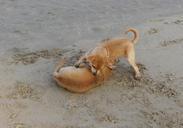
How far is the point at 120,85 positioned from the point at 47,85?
2.95ft

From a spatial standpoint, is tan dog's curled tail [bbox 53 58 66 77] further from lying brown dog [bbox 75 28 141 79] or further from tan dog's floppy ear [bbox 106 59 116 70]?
tan dog's floppy ear [bbox 106 59 116 70]

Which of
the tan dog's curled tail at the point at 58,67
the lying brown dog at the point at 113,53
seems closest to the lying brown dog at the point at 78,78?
the tan dog's curled tail at the point at 58,67

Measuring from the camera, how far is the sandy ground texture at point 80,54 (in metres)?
4.70

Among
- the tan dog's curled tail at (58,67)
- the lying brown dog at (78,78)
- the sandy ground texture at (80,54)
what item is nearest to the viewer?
the sandy ground texture at (80,54)

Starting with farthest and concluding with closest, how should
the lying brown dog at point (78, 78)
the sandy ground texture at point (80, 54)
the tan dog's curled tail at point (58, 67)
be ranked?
the tan dog's curled tail at point (58, 67), the lying brown dog at point (78, 78), the sandy ground texture at point (80, 54)

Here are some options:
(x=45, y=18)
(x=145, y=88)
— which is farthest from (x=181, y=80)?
(x=45, y=18)

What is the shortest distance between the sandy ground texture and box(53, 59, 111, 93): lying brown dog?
0.09 meters

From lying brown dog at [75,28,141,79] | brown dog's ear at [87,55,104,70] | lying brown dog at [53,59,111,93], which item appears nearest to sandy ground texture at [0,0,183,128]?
lying brown dog at [53,59,111,93]

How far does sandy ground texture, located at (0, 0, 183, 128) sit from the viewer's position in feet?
15.4

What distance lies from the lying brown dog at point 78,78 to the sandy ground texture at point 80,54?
88mm

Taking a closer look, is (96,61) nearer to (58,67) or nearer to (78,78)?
(78,78)

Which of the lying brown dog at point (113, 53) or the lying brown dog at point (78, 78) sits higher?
the lying brown dog at point (113, 53)

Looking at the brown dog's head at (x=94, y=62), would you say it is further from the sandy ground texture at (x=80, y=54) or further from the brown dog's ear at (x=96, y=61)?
the sandy ground texture at (x=80, y=54)

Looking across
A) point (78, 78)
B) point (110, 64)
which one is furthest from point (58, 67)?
point (110, 64)
